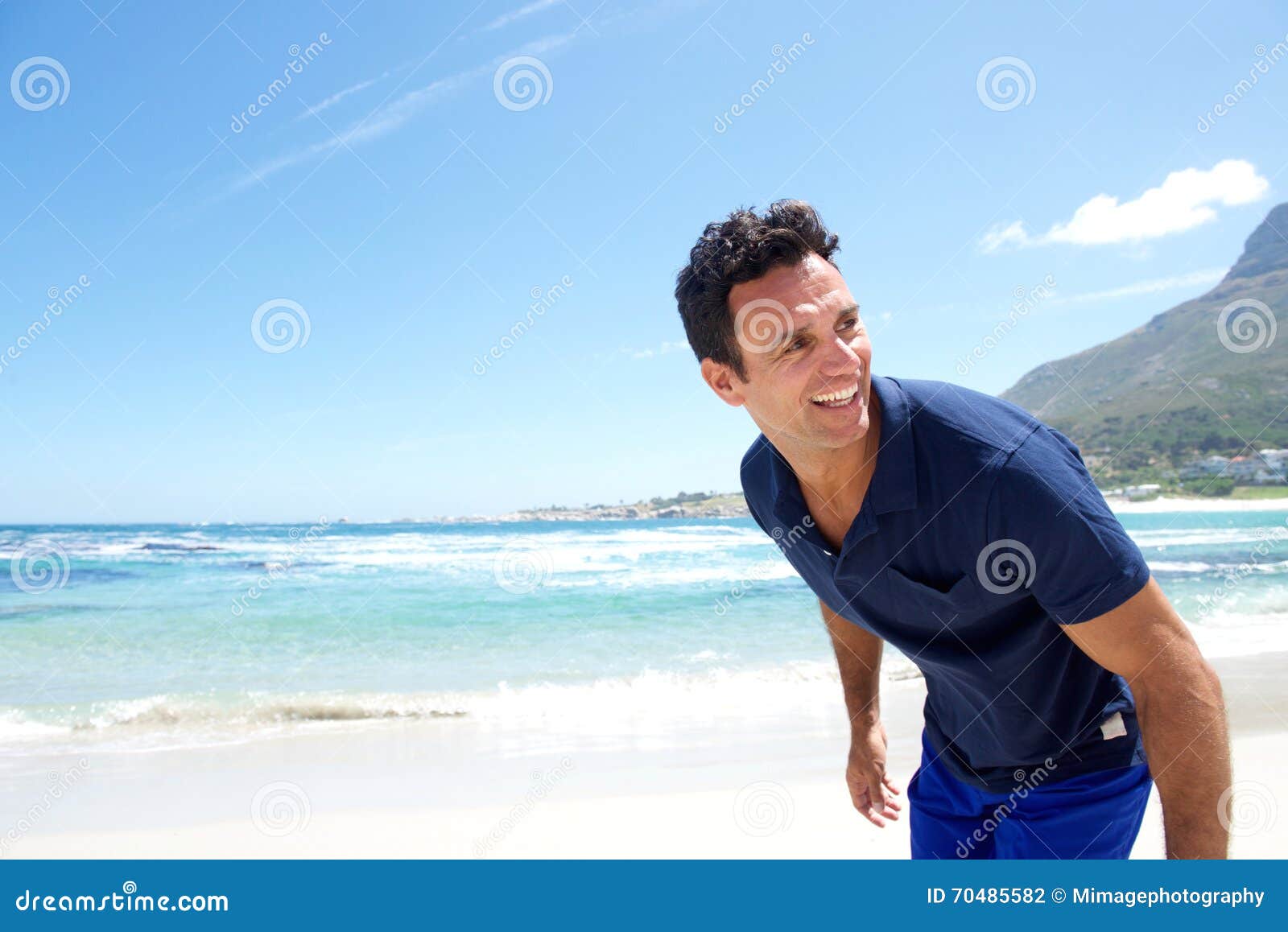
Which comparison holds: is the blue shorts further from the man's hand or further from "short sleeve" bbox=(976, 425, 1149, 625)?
"short sleeve" bbox=(976, 425, 1149, 625)

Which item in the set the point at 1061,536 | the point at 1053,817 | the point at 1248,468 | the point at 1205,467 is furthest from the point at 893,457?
the point at 1248,468

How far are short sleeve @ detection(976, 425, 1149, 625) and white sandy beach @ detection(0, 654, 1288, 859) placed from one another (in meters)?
3.40

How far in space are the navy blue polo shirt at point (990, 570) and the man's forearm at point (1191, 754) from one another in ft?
0.65

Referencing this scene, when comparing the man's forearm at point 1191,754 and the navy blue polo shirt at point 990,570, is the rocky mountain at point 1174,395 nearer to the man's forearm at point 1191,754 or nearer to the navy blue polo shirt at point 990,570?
the navy blue polo shirt at point 990,570

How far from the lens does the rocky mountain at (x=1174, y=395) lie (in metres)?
36.5

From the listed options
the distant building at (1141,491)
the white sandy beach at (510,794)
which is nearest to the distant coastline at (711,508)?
the distant building at (1141,491)

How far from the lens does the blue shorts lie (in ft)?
6.12

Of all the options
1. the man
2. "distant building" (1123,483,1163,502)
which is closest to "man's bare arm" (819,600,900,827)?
the man

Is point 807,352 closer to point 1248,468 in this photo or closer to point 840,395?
point 840,395

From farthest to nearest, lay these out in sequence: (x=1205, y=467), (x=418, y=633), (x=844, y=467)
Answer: (x=1205, y=467) < (x=418, y=633) < (x=844, y=467)

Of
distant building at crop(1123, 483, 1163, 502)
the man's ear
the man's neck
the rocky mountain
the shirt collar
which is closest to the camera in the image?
the shirt collar

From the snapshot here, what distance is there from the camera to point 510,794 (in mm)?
5406

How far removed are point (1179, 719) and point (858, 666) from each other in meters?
1.13
